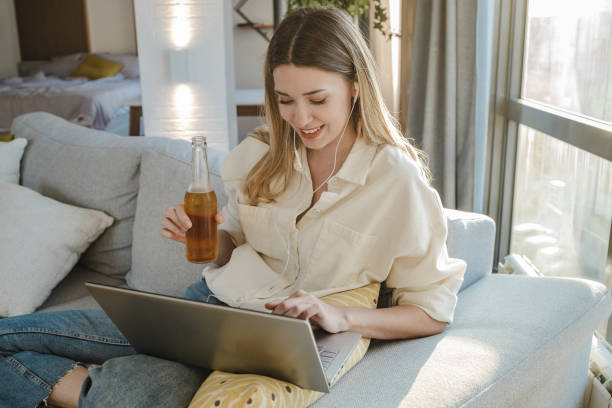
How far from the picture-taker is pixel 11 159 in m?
→ 2.06

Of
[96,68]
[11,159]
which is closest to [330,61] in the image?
[11,159]

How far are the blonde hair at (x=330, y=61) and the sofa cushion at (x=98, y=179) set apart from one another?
71 cm

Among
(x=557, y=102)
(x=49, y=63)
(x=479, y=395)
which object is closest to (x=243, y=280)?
(x=479, y=395)

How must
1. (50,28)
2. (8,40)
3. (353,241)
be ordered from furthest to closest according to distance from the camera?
(50,28), (8,40), (353,241)

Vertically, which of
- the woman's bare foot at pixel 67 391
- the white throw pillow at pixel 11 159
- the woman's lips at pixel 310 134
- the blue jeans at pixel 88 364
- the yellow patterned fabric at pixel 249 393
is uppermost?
the woman's lips at pixel 310 134

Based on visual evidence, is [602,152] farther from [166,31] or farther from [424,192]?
[166,31]

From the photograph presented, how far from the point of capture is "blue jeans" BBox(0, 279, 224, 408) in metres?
1.02

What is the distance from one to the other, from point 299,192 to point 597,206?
3.45 ft

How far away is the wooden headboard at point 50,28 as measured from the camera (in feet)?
24.8

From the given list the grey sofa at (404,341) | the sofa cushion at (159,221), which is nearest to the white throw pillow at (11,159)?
the grey sofa at (404,341)

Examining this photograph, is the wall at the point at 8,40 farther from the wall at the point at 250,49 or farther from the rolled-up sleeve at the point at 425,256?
the rolled-up sleeve at the point at 425,256

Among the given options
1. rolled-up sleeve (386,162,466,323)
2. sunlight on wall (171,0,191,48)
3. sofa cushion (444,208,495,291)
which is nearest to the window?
sofa cushion (444,208,495,291)

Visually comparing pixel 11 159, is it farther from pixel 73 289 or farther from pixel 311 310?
pixel 311 310

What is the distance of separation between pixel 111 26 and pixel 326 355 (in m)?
7.64
